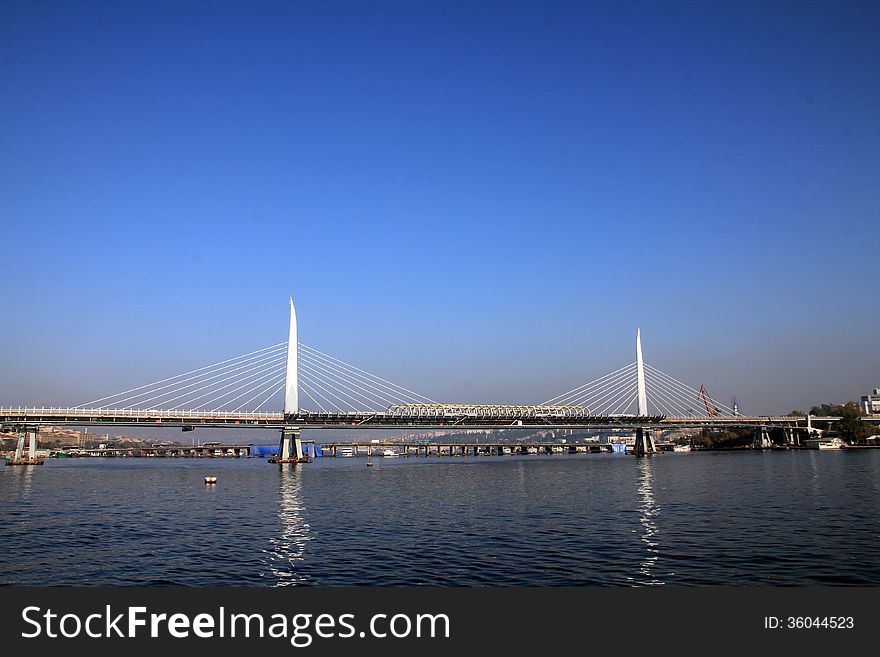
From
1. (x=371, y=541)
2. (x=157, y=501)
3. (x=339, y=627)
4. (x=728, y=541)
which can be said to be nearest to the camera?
(x=339, y=627)

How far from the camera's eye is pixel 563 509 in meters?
40.8

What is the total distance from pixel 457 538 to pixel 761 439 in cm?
17603

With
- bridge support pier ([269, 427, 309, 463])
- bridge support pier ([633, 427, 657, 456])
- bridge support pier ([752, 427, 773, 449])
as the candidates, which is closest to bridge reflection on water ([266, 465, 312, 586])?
bridge support pier ([269, 427, 309, 463])

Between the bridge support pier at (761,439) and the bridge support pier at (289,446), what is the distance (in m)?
128

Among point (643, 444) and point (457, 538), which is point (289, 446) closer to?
point (643, 444)

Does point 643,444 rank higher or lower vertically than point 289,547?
lower

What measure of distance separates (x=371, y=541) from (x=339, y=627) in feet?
49.9

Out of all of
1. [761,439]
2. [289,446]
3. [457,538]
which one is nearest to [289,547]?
[457,538]

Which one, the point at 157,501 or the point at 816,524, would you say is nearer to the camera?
the point at 816,524

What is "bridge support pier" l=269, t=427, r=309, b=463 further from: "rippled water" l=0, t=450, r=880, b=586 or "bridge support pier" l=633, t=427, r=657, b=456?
"bridge support pier" l=633, t=427, r=657, b=456

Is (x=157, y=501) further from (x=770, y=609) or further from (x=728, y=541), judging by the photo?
(x=770, y=609)

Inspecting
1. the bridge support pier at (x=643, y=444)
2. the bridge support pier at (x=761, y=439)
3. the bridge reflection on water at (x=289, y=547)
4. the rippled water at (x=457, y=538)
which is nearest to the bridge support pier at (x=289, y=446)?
the rippled water at (x=457, y=538)

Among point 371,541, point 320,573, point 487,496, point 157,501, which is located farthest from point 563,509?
point 157,501

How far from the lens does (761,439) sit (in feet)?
589
